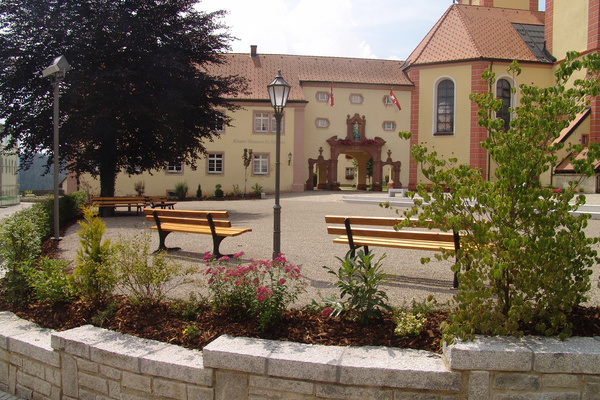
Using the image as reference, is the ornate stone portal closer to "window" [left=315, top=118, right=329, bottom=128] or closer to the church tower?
"window" [left=315, top=118, right=329, bottom=128]

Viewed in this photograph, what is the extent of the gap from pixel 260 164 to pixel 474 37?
16777mm

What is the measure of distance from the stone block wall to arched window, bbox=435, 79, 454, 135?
1281 inches

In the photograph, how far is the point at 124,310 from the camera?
453 cm

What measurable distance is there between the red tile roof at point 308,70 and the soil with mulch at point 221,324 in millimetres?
30677

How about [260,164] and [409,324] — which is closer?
[409,324]

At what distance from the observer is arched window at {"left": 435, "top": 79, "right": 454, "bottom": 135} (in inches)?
1339

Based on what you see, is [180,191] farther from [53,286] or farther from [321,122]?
[53,286]

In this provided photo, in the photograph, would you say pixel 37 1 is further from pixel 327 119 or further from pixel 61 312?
pixel 327 119

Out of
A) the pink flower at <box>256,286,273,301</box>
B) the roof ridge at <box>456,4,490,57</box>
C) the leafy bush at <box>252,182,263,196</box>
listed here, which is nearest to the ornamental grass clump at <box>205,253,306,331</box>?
the pink flower at <box>256,286,273,301</box>

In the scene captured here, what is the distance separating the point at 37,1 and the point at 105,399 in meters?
16.2

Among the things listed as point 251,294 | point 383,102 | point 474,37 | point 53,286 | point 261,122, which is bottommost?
point 53,286

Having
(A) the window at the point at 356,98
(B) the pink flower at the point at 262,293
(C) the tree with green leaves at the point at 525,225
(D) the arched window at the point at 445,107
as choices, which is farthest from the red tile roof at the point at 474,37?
(B) the pink flower at the point at 262,293

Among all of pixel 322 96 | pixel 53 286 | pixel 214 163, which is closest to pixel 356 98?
pixel 322 96

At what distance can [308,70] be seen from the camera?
120 ft
